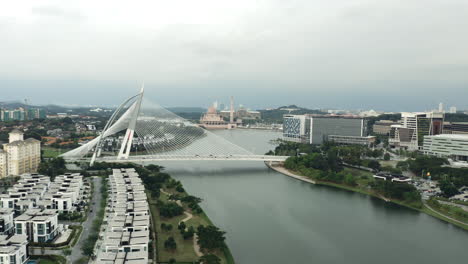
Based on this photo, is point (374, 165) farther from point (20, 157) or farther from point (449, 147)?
point (20, 157)

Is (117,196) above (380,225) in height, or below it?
above

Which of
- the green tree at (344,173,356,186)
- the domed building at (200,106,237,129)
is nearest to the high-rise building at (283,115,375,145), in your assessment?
the green tree at (344,173,356,186)

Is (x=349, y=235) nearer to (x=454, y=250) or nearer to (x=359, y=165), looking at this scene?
(x=454, y=250)

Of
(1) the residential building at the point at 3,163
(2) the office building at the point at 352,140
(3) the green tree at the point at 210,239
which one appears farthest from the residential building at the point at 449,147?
(1) the residential building at the point at 3,163

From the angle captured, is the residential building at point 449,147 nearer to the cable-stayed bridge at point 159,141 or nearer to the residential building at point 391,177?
the residential building at point 391,177

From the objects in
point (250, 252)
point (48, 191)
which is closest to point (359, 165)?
point (250, 252)
